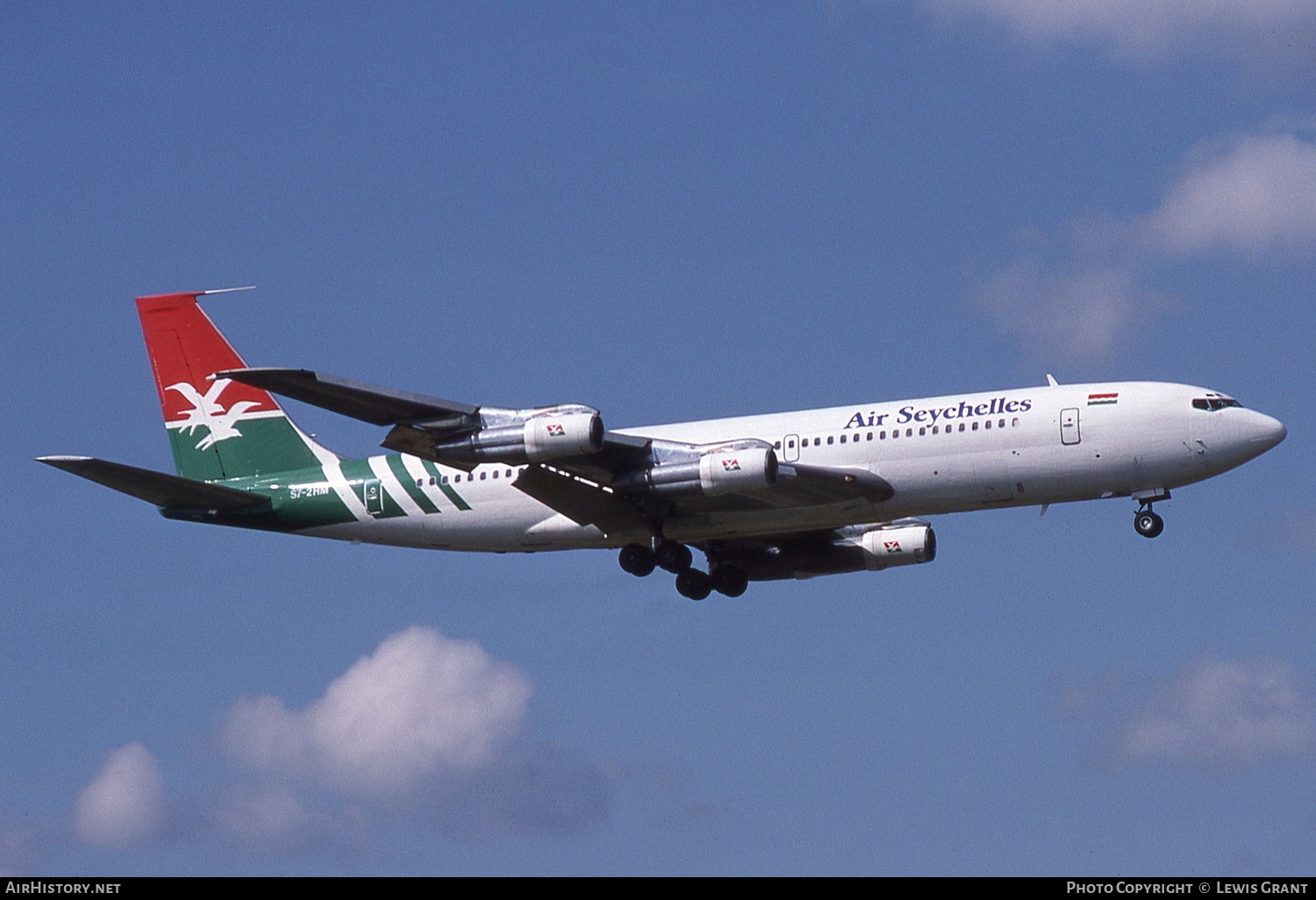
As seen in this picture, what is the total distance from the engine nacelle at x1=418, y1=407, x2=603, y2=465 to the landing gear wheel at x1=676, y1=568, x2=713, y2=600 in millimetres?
8757

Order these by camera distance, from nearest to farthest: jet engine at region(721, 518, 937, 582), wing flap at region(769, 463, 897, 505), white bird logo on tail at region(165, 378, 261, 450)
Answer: wing flap at region(769, 463, 897, 505) < jet engine at region(721, 518, 937, 582) < white bird logo on tail at region(165, 378, 261, 450)

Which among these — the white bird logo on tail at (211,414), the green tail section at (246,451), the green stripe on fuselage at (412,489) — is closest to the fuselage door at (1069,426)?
the green stripe on fuselage at (412,489)

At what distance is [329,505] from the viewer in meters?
53.3

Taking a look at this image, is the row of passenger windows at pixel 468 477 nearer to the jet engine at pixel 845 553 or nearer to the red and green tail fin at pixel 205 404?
the red and green tail fin at pixel 205 404

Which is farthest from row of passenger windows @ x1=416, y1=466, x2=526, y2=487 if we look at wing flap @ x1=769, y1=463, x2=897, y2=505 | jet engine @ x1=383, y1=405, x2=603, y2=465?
wing flap @ x1=769, y1=463, x2=897, y2=505

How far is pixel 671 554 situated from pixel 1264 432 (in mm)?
15804

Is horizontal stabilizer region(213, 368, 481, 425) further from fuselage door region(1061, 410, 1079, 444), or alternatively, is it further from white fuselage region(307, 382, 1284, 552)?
fuselage door region(1061, 410, 1079, 444)

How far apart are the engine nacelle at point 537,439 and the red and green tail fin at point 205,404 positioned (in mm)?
9921

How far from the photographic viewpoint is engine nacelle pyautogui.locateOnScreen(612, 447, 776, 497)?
46688mm

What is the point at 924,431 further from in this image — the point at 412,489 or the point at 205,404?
the point at 205,404

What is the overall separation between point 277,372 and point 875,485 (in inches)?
603

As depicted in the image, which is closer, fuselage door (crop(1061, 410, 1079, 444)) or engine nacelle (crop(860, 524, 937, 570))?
fuselage door (crop(1061, 410, 1079, 444))

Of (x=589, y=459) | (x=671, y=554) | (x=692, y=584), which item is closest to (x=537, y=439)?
(x=589, y=459)
